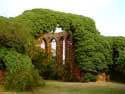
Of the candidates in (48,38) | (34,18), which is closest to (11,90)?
(34,18)

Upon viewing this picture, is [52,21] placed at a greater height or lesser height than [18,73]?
greater

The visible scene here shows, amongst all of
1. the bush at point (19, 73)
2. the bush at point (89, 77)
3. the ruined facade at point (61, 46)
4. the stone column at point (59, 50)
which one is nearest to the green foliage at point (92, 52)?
the bush at point (89, 77)

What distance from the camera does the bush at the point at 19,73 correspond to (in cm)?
1947

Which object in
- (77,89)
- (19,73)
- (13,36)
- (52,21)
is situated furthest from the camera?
(52,21)

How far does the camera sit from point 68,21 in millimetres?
32000

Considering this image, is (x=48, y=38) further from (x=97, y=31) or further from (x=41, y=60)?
(x=41, y=60)

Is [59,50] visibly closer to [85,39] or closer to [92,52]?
[85,39]

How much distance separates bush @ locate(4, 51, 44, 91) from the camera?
19469mm

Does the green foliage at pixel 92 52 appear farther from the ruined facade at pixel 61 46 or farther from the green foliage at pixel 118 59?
the ruined facade at pixel 61 46

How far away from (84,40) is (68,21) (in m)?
2.19

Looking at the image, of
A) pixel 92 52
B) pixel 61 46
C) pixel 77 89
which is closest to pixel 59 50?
pixel 61 46

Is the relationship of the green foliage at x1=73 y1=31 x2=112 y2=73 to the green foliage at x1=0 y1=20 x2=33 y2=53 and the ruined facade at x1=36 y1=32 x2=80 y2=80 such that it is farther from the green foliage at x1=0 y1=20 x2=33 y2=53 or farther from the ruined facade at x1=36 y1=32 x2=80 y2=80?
the green foliage at x1=0 y1=20 x2=33 y2=53

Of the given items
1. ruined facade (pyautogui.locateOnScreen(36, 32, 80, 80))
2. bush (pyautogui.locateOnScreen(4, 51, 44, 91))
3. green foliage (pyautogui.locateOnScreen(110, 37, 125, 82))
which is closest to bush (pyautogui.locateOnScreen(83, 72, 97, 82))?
ruined facade (pyautogui.locateOnScreen(36, 32, 80, 80))

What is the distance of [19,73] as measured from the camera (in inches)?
783
